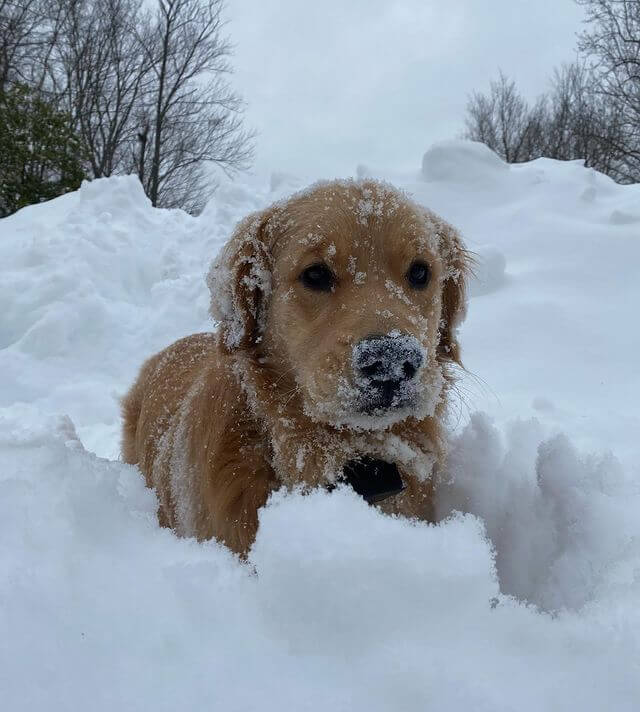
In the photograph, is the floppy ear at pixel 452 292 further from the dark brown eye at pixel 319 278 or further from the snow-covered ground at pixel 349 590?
the dark brown eye at pixel 319 278

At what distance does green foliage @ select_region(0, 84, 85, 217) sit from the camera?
1417cm

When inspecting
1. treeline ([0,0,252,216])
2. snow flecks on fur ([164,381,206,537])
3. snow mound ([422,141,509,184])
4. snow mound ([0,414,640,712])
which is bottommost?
snow flecks on fur ([164,381,206,537])

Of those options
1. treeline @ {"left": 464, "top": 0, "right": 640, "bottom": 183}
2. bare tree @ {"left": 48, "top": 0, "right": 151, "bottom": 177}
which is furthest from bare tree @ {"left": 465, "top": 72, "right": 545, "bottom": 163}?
bare tree @ {"left": 48, "top": 0, "right": 151, "bottom": 177}

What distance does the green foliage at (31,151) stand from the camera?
14172mm

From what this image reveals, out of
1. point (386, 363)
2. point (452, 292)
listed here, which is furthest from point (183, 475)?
point (452, 292)

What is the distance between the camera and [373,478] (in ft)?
7.19

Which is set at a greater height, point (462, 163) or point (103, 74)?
point (103, 74)

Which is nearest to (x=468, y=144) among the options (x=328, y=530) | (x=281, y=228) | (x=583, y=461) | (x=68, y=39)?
(x=281, y=228)

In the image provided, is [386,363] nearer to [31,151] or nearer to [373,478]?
[373,478]

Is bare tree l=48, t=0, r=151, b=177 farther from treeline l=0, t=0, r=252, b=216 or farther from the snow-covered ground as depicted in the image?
the snow-covered ground

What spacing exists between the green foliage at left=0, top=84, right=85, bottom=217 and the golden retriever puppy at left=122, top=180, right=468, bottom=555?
14419 millimetres

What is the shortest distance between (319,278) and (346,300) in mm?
203

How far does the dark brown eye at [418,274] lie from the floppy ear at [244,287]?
630 mm

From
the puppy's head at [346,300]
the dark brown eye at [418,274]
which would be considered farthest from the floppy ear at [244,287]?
the dark brown eye at [418,274]
